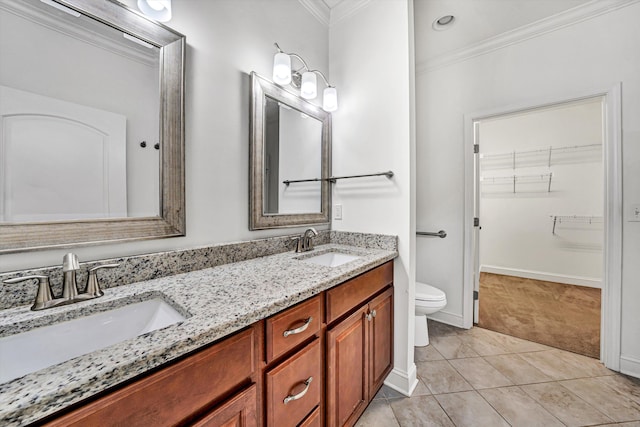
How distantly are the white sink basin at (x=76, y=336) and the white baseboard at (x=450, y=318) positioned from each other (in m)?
2.45

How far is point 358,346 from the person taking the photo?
3.99ft

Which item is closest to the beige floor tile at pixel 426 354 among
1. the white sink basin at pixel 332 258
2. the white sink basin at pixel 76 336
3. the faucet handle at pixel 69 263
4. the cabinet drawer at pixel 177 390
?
the white sink basin at pixel 332 258

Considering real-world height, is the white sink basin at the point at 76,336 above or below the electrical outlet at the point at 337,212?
below

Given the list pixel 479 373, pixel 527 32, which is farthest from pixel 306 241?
pixel 527 32

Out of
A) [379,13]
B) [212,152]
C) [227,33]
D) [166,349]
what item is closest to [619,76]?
[379,13]

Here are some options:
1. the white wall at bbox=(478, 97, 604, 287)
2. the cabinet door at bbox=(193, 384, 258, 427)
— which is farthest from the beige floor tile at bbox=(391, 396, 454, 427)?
the white wall at bbox=(478, 97, 604, 287)

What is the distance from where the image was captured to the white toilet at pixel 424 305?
1894 mm

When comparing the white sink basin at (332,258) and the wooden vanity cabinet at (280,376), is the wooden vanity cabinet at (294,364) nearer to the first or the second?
the wooden vanity cabinet at (280,376)

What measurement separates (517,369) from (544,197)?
290cm

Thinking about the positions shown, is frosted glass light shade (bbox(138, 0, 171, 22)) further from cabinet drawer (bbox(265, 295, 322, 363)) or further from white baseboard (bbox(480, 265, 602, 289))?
white baseboard (bbox(480, 265, 602, 289))

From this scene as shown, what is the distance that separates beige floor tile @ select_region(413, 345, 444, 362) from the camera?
1866 millimetres

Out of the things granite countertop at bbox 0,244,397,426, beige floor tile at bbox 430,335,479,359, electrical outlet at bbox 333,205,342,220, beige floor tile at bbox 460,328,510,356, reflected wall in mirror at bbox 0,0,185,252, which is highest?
reflected wall in mirror at bbox 0,0,185,252

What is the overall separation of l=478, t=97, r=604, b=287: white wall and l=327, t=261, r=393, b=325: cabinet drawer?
270 cm

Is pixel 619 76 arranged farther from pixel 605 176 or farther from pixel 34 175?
pixel 34 175
